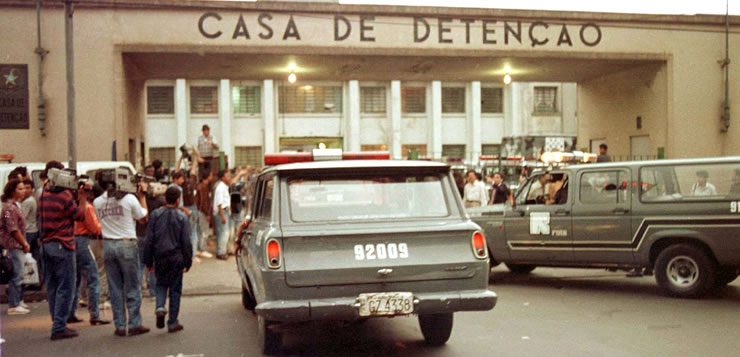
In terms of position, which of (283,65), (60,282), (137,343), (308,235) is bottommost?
(137,343)

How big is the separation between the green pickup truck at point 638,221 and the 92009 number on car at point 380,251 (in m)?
5.35

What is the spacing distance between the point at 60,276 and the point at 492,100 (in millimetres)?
41081

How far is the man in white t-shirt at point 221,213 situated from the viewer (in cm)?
1594

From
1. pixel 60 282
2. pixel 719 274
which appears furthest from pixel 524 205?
pixel 60 282

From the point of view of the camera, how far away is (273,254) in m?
7.02

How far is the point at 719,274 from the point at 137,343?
7.86 metres

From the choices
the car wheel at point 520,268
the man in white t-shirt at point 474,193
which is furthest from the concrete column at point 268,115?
the car wheel at point 520,268

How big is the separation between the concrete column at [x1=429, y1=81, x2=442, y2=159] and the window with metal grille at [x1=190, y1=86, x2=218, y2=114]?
12.5 meters

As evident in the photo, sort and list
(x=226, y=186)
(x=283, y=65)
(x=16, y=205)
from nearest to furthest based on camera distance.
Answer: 1. (x=16, y=205)
2. (x=226, y=186)
3. (x=283, y=65)

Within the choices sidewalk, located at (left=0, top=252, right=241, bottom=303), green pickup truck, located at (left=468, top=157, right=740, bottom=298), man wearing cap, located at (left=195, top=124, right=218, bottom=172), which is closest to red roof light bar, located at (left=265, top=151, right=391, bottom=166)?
sidewalk, located at (left=0, top=252, right=241, bottom=303)

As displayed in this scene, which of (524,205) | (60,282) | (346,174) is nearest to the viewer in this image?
(346,174)

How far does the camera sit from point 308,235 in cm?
707

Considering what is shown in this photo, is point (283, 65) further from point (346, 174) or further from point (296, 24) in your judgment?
point (346, 174)

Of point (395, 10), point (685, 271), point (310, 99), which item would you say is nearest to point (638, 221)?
point (685, 271)
